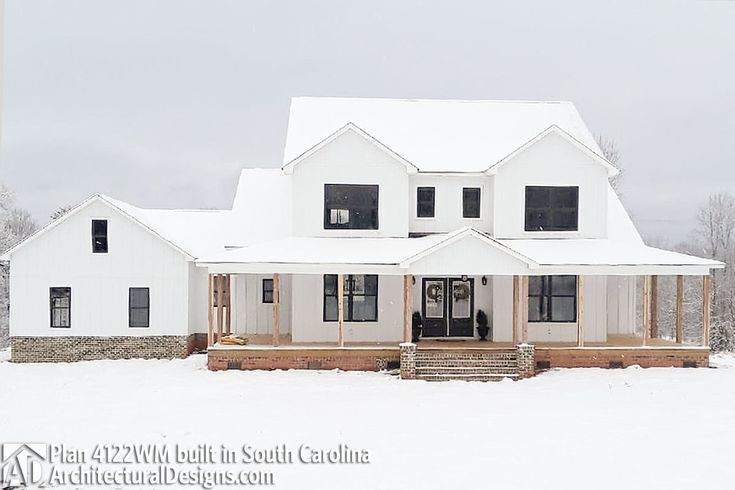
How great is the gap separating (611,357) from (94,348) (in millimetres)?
15583

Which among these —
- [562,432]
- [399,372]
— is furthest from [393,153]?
[562,432]

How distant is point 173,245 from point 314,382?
281 inches

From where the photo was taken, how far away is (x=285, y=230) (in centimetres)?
2316

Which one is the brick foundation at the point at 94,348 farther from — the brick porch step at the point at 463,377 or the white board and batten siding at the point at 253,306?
the brick porch step at the point at 463,377

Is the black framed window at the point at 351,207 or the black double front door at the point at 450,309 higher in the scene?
the black framed window at the point at 351,207

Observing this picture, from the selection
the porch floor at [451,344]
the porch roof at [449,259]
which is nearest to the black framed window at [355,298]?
the porch floor at [451,344]

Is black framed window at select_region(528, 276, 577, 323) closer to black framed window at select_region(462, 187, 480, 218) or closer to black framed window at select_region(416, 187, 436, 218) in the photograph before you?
black framed window at select_region(462, 187, 480, 218)

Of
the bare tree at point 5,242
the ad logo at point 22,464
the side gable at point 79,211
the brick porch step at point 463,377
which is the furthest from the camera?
the bare tree at point 5,242

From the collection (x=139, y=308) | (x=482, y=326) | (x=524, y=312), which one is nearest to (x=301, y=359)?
(x=482, y=326)

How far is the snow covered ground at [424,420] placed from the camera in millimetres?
9852

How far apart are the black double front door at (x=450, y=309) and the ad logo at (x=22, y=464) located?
1233 centimetres

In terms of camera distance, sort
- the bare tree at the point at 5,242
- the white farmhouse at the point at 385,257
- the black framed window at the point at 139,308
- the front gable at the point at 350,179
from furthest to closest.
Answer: the bare tree at the point at 5,242, the black framed window at the point at 139,308, the front gable at the point at 350,179, the white farmhouse at the point at 385,257

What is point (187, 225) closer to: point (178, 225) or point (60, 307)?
point (178, 225)

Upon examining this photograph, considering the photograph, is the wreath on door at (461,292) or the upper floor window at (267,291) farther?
the upper floor window at (267,291)
